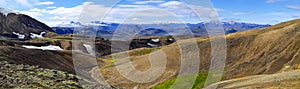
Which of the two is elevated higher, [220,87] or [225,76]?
[220,87]

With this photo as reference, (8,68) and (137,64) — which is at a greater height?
(8,68)

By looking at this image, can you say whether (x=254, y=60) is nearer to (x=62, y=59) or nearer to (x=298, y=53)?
(x=298, y=53)

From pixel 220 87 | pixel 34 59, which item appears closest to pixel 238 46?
pixel 34 59

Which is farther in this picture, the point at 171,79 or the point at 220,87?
the point at 171,79

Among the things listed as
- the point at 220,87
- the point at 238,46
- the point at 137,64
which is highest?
the point at 220,87

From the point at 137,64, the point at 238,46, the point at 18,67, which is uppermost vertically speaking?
the point at 18,67

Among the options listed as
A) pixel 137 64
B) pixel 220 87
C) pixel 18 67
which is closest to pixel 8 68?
pixel 18 67

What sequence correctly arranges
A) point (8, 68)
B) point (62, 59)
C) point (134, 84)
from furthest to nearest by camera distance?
point (62, 59) < point (134, 84) < point (8, 68)

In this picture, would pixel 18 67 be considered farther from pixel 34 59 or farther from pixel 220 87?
pixel 34 59

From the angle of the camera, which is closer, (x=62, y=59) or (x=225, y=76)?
(x=225, y=76)

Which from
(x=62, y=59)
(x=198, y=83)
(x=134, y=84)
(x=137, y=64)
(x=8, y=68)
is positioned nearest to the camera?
(x=8, y=68)
